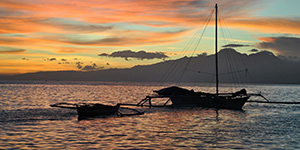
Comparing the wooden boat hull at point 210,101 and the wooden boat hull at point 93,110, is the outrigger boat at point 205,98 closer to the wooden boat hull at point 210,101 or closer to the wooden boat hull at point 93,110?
the wooden boat hull at point 210,101

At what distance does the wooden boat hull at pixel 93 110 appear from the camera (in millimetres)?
38031

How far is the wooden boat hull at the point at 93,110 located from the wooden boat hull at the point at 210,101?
1750cm

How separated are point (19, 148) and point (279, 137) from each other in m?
21.7

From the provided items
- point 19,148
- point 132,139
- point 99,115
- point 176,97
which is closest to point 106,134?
point 132,139

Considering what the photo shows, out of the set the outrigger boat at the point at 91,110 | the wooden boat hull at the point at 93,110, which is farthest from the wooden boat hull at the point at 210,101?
the outrigger boat at the point at 91,110

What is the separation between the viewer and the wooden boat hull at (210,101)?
175 feet

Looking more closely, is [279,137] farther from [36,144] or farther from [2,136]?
[2,136]

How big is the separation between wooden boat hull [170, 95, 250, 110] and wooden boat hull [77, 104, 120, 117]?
1750cm

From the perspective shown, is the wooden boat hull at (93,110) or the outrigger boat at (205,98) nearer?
the wooden boat hull at (93,110)

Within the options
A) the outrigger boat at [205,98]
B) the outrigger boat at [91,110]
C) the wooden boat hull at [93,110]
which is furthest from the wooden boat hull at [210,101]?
the outrigger boat at [91,110]

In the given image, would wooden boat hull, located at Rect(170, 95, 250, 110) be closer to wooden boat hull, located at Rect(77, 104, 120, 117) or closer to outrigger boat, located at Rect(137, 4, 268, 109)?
outrigger boat, located at Rect(137, 4, 268, 109)

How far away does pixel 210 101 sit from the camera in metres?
55.1

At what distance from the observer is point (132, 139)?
24.8 m

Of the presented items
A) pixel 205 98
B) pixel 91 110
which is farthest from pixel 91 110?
pixel 205 98
